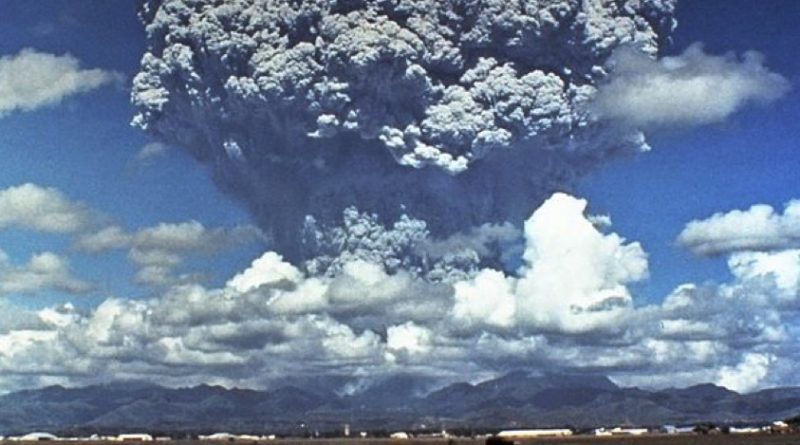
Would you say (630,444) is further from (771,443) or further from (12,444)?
(12,444)

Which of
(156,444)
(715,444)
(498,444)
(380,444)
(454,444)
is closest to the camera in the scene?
(498,444)

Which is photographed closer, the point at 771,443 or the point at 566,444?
the point at 771,443

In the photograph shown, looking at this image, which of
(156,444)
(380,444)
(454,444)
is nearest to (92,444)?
(156,444)

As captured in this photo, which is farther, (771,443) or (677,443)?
A: (677,443)

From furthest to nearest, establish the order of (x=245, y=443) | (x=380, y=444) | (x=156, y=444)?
1. (x=156, y=444)
2. (x=245, y=443)
3. (x=380, y=444)

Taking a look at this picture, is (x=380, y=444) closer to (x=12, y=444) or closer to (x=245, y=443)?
(x=245, y=443)

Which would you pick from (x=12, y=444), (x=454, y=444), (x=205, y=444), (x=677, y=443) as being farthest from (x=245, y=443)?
(x=677, y=443)

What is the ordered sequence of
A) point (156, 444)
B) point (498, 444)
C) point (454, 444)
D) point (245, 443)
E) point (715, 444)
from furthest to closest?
point (156, 444) → point (245, 443) → point (715, 444) → point (454, 444) → point (498, 444)

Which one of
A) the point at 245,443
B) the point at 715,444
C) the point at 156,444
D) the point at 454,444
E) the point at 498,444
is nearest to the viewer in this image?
the point at 498,444

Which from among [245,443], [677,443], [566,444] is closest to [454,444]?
[566,444]
